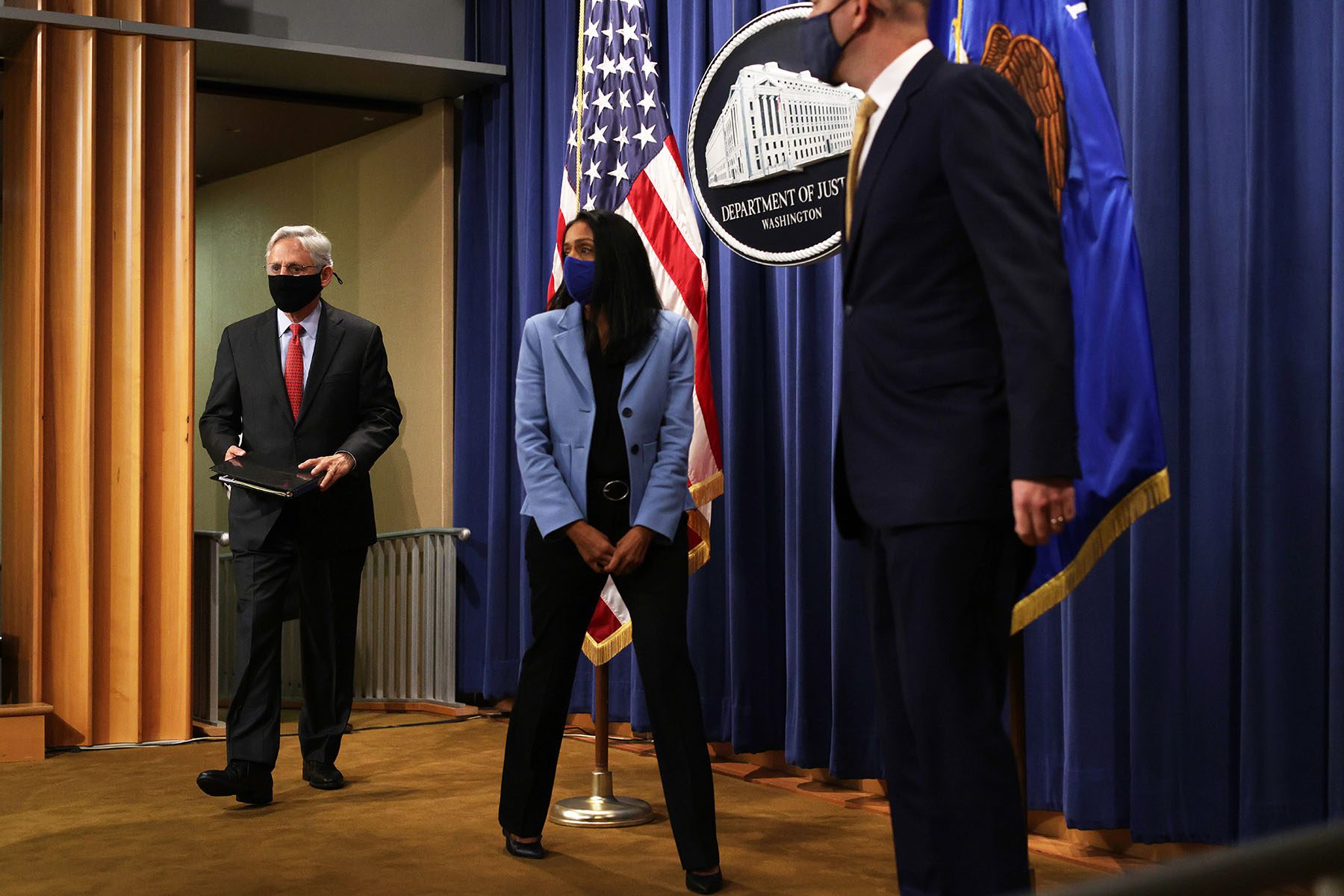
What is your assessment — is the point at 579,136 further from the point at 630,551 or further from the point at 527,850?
the point at 527,850

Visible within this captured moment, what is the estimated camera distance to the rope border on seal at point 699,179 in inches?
149

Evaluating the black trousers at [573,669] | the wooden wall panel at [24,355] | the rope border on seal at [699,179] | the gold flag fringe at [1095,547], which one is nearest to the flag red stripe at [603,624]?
the black trousers at [573,669]

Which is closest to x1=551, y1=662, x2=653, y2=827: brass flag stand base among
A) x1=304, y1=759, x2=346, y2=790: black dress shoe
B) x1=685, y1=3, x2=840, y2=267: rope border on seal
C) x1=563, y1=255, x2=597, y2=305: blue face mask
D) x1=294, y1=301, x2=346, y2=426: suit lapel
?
x1=304, y1=759, x2=346, y2=790: black dress shoe

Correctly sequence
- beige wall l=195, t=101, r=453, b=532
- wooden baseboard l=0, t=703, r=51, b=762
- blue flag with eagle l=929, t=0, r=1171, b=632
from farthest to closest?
beige wall l=195, t=101, r=453, b=532 < wooden baseboard l=0, t=703, r=51, b=762 < blue flag with eagle l=929, t=0, r=1171, b=632

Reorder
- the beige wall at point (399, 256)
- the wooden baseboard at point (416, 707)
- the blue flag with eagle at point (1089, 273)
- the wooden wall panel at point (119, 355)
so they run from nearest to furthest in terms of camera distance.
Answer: the blue flag with eagle at point (1089, 273), the wooden wall panel at point (119, 355), the wooden baseboard at point (416, 707), the beige wall at point (399, 256)

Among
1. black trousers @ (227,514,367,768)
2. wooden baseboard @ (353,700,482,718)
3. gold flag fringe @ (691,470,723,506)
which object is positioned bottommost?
wooden baseboard @ (353,700,482,718)

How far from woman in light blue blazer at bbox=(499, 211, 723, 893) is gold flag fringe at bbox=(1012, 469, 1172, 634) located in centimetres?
80

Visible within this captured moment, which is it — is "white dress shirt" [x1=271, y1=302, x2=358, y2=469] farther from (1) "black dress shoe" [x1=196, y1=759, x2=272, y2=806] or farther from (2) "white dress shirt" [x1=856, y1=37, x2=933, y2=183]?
(2) "white dress shirt" [x1=856, y1=37, x2=933, y2=183]

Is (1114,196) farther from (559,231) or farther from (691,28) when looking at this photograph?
(691,28)

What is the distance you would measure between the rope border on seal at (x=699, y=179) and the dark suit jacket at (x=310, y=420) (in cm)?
110

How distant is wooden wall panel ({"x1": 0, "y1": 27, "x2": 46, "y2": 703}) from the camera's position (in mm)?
4746

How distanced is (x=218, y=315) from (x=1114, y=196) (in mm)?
6287

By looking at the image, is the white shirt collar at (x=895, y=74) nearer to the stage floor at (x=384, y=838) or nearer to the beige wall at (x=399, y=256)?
the stage floor at (x=384, y=838)

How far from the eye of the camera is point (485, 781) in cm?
399
